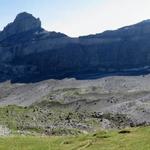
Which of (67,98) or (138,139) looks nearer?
(138,139)

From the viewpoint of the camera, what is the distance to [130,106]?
151 metres

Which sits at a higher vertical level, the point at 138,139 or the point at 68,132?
the point at 138,139

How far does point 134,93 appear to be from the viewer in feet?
573

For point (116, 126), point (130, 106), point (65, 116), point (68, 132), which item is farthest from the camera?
point (130, 106)

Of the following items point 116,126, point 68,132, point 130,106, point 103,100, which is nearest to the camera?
point 68,132

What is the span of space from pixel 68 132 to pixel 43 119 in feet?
74.3

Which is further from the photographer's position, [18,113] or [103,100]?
[103,100]

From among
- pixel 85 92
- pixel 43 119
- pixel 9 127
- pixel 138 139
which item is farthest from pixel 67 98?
pixel 138 139

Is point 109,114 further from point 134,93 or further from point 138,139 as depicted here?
point 138,139

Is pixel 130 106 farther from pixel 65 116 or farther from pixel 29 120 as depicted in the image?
pixel 29 120

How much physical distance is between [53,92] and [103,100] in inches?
1355

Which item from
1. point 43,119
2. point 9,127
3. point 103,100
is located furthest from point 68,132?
point 103,100

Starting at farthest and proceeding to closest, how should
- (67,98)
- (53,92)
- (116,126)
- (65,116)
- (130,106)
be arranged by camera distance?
(53,92) < (67,98) < (130,106) < (65,116) < (116,126)

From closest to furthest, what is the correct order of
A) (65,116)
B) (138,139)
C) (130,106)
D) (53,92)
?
1. (138,139)
2. (65,116)
3. (130,106)
4. (53,92)
